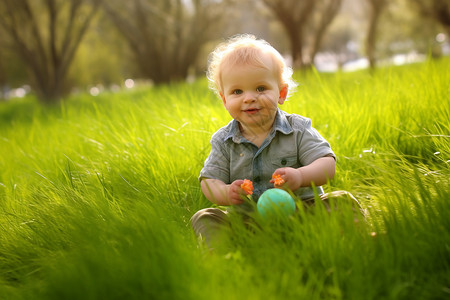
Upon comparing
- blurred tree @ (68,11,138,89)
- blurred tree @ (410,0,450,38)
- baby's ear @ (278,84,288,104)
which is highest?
blurred tree @ (68,11,138,89)

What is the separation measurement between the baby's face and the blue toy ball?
0.43 m

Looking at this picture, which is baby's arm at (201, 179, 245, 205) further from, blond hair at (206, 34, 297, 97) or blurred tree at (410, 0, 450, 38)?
blurred tree at (410, 0, 450, 38)

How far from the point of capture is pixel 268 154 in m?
2.09

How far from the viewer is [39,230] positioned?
203 cm

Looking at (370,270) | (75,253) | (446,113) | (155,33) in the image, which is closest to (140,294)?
(75,253)

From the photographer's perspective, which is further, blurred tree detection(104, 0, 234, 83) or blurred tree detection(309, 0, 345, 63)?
blurred tree detection(309, 0, 345, 63)

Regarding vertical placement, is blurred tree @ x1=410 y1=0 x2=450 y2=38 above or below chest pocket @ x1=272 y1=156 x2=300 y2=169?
above

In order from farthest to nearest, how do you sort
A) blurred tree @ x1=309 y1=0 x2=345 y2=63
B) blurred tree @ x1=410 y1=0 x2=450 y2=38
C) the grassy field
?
blurred tree @ x1=309 y1=0 x2=345 y2=63
blurred tree @ x1=410 y1=0 x2=450 y2=38
the grassy field

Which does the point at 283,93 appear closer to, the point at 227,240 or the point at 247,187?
the point at 247,187

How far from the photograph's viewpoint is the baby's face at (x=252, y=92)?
2.01 meters

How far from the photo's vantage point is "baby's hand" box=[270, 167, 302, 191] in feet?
6.07

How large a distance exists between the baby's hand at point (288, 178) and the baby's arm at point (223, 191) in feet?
0.53

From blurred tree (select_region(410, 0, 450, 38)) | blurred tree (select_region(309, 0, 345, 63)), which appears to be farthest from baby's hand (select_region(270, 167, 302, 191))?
blurred tree (select_region(410, 0, 450, 38))

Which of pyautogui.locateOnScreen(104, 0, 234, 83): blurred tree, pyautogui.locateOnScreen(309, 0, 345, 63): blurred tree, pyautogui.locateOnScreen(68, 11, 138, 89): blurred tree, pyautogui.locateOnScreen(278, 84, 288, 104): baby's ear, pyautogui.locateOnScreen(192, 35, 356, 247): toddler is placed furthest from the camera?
pyautogui.locateOnScreen(68, 11, 138, 89): blurred tree
